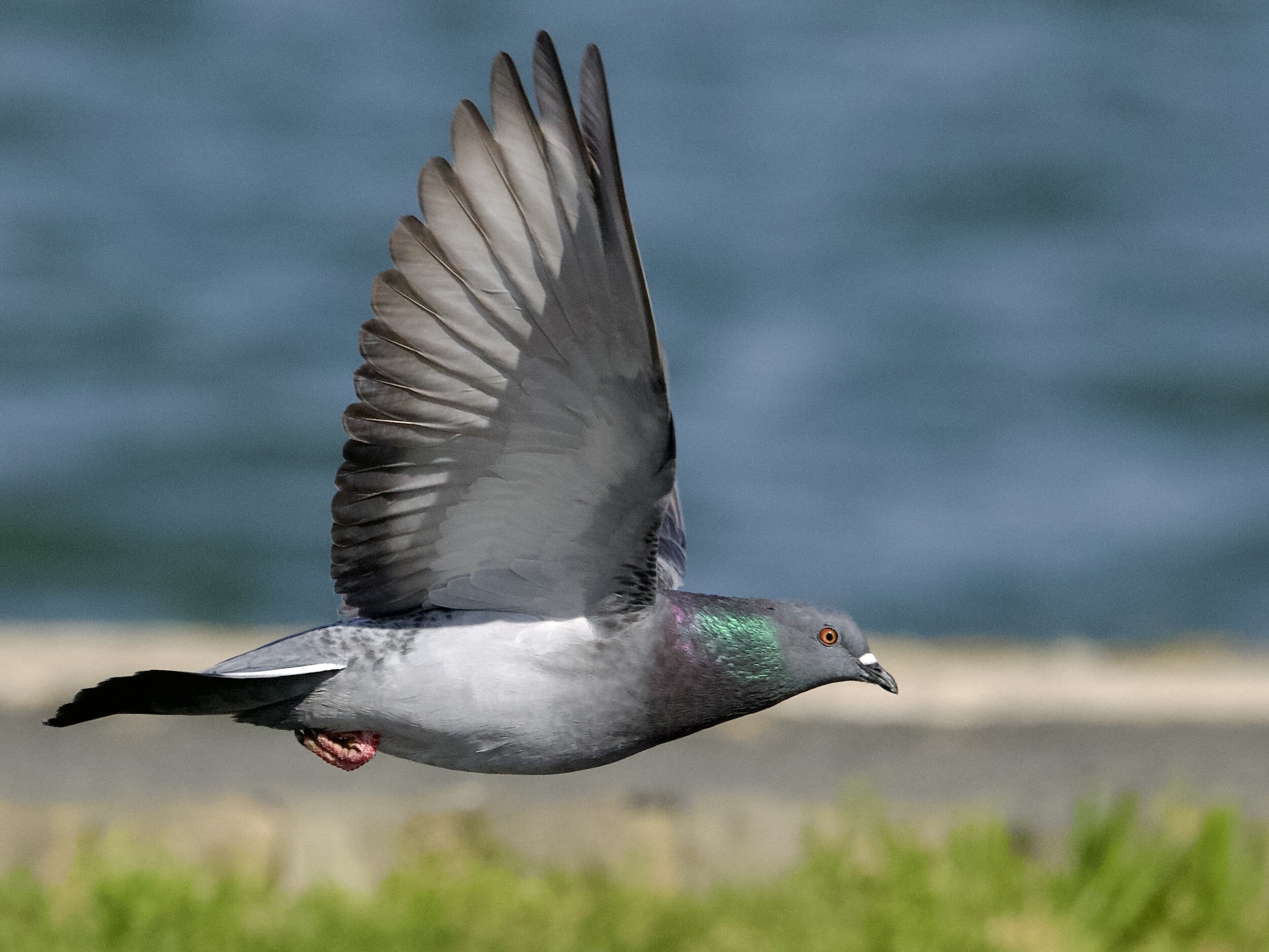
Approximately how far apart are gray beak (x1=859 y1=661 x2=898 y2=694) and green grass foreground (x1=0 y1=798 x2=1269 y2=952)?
296cm

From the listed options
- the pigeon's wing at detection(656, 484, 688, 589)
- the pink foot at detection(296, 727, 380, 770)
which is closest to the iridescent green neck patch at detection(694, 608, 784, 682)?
the pink foot at detection(296, 727, 380, 770)

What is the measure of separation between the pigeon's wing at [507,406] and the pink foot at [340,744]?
31 cm

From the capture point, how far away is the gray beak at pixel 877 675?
3.65m

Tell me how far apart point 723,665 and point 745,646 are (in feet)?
0.18

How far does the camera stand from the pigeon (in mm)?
3137

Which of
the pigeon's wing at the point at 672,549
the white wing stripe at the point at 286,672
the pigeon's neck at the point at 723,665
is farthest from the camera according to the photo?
the pigeon's wing at the point at 672,549

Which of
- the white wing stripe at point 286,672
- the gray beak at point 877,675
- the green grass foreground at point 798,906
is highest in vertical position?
the gray beak at point 877,675

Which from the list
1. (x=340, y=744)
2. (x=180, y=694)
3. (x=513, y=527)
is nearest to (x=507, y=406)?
(x=513, y=527)

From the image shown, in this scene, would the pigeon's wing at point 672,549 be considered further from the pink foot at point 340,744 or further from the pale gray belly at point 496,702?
the pink foot at point 340,744

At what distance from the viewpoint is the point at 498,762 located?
309 cm

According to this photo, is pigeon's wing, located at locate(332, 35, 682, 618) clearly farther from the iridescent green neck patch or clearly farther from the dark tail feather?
the dark tail feather

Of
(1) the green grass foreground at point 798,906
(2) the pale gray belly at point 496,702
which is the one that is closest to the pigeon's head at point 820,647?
(2) the pale gray belly at point 496,702

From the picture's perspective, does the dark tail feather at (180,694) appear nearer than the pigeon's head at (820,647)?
Yes

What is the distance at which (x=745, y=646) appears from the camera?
Result: 335 cm
